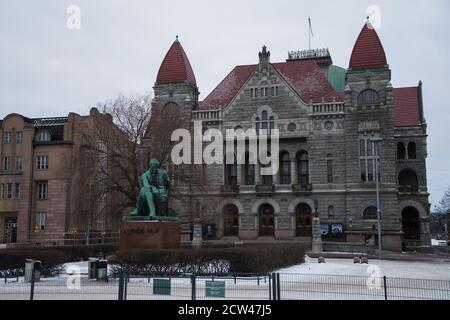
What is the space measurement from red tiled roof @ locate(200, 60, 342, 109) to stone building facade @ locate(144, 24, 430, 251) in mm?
133

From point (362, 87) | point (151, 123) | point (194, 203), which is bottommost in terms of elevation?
point (194, 203)

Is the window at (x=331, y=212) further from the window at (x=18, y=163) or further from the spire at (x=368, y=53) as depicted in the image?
the window at (x=18, y=163)

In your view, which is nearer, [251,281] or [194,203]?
[251,281]

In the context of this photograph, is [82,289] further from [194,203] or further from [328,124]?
[328,124]

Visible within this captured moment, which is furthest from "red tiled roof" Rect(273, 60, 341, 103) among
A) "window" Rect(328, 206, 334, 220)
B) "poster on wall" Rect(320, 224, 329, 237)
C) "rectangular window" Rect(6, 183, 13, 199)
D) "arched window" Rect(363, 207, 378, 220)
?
"rectangular window" Rect(6, 183, 13, 199)

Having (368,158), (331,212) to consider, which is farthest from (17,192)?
(368,158)

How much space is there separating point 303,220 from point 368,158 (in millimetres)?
9781

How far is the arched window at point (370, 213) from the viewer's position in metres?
55.3

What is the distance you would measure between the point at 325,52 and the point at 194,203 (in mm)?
34224

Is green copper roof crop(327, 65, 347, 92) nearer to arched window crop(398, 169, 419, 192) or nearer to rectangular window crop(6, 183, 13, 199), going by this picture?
arched window crop(398, 169, 419, 192)

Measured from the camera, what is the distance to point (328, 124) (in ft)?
192

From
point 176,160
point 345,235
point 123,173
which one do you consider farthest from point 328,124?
point 123,173

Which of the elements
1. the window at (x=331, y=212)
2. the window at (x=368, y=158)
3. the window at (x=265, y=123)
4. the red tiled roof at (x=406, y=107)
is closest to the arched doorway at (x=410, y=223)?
the window at (x=368, y=158)
